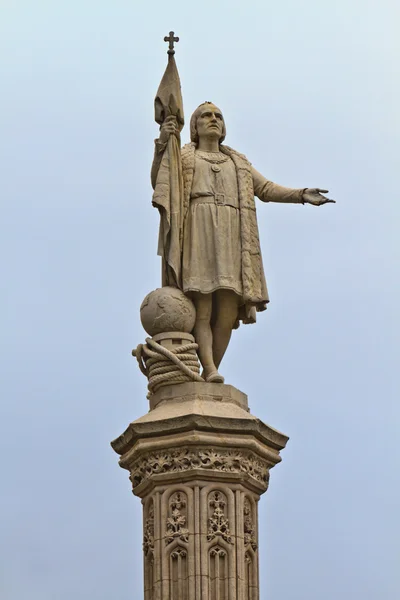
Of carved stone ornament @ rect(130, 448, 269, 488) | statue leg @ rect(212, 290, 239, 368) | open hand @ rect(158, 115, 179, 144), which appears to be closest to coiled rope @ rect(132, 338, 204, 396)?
statue leg @ rect(212, 290, 239, 368)

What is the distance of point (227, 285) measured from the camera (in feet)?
112

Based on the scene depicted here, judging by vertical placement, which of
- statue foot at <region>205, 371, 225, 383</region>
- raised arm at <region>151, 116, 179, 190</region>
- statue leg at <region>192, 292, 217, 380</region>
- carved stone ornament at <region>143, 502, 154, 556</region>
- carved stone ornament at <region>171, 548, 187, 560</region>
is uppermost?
raised arm at <region>151, 116, 179, 190</region>

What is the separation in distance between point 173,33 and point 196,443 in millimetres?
5648

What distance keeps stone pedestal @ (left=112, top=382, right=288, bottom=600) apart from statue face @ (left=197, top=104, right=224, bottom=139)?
145 inches

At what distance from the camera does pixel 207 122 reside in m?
34.9

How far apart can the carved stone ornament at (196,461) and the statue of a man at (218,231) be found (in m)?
1.20

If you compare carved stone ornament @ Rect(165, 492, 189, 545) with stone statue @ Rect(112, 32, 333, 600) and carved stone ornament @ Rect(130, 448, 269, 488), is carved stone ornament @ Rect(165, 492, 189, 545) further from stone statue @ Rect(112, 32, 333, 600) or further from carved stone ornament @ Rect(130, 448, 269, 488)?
carved stone ornament @ Rect(130, 448, 269, 488)

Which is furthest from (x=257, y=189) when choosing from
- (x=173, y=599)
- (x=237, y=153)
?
(x=173, y=599)

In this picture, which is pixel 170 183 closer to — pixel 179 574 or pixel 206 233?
pixel 206 233

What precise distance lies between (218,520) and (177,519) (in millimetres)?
528

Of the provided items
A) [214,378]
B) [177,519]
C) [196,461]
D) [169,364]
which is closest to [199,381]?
[214,378]

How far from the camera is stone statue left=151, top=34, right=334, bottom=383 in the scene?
34.1 metres

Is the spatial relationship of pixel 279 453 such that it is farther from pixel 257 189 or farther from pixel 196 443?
pixel 257 189

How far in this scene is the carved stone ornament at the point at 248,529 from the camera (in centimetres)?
3284
